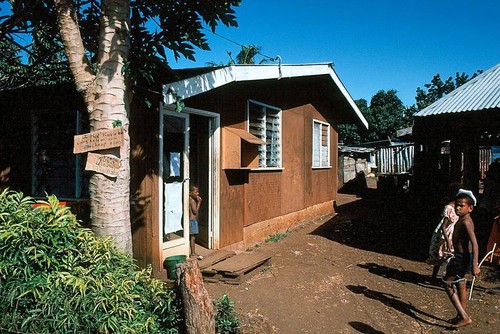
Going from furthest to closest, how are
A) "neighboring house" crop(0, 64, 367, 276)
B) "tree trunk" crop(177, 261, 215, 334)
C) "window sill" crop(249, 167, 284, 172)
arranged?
"window sill" crop(249, 167, 284, 172)
"neighboring house" crop(0, 64, 367, 276)
"tree trunk" crop(177, 261, 215, 334)

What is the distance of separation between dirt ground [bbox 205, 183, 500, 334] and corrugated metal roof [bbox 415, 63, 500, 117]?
9.48 ft

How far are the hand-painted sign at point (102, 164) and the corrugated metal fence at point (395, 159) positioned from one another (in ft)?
64.3

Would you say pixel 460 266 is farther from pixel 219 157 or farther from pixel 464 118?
pixel 219 157

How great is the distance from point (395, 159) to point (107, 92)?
20531 millimetres

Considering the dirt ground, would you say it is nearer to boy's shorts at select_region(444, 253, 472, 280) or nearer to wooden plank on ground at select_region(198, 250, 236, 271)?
wooden plank on ground at select_region(198, 250, 236, 271)

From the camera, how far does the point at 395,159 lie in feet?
70.9

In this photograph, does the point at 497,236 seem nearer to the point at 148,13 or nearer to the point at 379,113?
the point at 148,13

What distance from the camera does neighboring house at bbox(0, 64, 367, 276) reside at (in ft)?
17.9

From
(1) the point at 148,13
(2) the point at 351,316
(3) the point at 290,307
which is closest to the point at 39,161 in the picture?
(1) the point at 148,13

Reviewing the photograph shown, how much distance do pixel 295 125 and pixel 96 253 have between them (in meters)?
7.68

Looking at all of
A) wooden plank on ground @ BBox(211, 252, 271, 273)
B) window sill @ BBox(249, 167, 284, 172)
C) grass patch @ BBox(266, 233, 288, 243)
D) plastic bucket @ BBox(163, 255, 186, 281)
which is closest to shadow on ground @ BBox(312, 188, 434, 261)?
grass patch @ BBox(266, 233, 288, 243)

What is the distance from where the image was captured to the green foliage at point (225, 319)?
3.33 metres

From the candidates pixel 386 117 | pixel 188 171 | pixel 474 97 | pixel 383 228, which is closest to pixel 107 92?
pixel 188 171

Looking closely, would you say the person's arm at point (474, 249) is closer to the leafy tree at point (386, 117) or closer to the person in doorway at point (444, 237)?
the person in doorway at point (444, 237)
